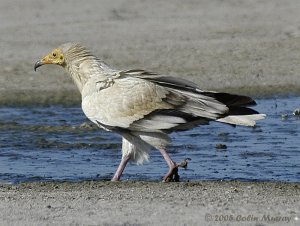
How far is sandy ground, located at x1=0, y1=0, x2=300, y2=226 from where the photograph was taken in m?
8.89

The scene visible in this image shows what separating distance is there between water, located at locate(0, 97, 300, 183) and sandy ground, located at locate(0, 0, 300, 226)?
3.45 ft

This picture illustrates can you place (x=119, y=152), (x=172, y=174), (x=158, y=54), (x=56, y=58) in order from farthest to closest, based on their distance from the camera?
(x=158, y=54) → (x=119, y=152) → (x=56, y=58) → (x=172, y=174)

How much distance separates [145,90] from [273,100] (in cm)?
566

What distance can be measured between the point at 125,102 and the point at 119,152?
214 centimetres

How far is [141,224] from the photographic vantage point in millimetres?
7773

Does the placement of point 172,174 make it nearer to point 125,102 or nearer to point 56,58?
point 125,102

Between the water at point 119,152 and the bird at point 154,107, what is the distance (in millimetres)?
733

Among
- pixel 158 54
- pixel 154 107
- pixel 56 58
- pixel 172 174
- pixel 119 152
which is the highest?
pixel 56 58

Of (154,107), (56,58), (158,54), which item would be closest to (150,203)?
(154,107)

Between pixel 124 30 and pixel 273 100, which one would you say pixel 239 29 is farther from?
pixel 273 100

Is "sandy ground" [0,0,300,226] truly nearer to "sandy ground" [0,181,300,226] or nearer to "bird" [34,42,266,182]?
"sandy ground" [0,181,300,226]

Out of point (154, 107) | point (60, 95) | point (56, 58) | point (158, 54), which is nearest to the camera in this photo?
point (154, 107)

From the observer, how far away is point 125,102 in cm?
995

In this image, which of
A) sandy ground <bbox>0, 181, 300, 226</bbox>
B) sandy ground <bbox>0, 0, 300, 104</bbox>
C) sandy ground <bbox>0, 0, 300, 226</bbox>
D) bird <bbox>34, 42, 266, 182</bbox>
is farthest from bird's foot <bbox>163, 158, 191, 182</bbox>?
sandy ground <bbox>0, 0, 300, 104</bbox>
